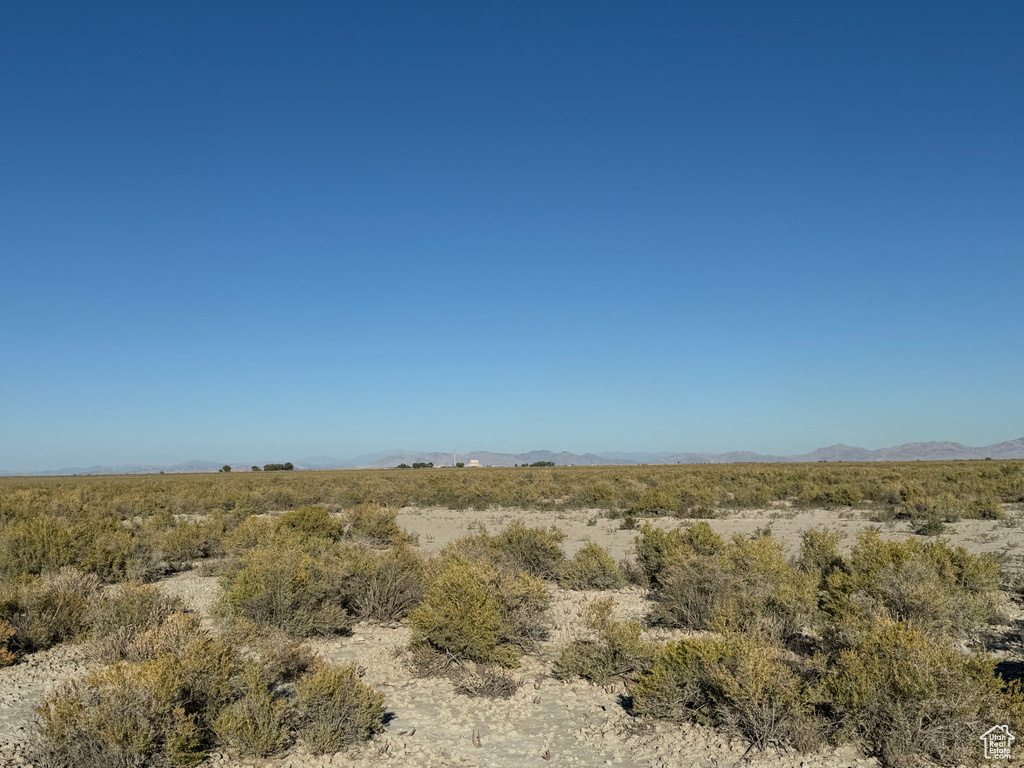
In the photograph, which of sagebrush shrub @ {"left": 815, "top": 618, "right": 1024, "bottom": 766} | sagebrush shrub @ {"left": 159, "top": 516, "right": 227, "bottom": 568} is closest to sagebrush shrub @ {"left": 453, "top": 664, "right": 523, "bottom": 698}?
sagebrush shrub @ {"left": 815, "top": 618, "right": 1024, "bottom": 766}

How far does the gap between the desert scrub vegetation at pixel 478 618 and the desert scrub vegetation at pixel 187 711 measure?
1623 mm

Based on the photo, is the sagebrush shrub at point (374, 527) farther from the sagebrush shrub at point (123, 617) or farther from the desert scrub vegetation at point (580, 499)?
the sagebrush shrub at point (123, 617)

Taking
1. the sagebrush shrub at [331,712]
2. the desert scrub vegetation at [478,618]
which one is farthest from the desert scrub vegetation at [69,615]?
the desert scrub vegetation at [478,618]

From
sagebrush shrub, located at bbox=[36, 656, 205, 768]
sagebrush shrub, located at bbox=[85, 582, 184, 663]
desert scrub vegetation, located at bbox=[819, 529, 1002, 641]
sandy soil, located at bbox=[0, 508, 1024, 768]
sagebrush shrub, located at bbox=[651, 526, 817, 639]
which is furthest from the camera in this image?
sagebrush shrub, located at bbox=[651, 526, 817, 639]

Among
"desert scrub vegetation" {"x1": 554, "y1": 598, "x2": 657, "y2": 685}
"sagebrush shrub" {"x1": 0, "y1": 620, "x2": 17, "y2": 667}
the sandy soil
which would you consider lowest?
the sandy soil

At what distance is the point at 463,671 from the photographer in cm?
719

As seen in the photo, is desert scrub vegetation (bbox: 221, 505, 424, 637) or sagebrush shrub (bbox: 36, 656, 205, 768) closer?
sagebrush shrub (bbox: 36, 656, 205, 768)

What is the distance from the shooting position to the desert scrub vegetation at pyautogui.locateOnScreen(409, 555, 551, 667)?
7207 mm

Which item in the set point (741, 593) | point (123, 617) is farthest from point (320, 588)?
point (741, 593)

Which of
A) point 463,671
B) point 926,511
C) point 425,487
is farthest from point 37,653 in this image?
point 425,487

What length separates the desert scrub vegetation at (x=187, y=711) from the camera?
4637 mm

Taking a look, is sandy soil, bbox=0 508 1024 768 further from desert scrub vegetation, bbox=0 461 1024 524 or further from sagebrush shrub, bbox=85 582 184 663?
desert scrub vegetation, bbox=0 461 1024 524

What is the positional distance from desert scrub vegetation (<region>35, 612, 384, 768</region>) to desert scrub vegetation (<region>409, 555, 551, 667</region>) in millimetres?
Answer: 1623

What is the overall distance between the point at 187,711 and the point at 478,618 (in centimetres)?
305
